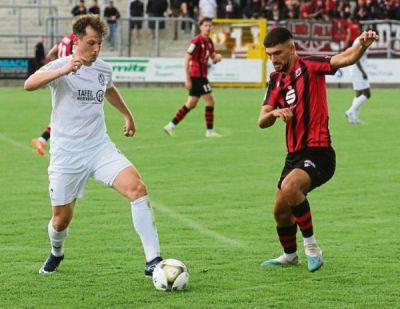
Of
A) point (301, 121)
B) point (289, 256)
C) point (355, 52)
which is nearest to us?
point (355, 52)

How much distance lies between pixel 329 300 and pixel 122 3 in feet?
111

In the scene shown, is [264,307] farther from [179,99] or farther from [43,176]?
[179,99]

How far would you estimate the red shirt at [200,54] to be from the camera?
70.7ft

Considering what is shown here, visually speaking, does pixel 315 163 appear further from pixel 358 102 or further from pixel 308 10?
pixel 308 10

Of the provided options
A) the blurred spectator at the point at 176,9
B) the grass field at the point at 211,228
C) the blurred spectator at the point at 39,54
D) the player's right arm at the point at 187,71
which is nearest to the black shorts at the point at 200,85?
the player's right arm at the point at 187,71

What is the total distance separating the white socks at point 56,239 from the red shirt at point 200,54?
12.7 metres

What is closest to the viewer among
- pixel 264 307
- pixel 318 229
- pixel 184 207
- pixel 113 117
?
pixel 264 307

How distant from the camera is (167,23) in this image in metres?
37.4

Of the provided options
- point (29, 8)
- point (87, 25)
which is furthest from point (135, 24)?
point (87, 25)

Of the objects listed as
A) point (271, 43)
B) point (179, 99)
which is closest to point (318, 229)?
point (271, 43)

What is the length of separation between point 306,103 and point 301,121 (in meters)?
0.15

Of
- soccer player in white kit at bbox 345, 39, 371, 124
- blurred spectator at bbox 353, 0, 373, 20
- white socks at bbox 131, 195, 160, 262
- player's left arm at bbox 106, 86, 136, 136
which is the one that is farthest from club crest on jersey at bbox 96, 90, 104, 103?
blurred spectator at bbox 353, 0, 373, 20

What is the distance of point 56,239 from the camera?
354 inches

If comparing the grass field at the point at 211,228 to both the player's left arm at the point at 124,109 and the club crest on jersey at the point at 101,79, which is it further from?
the club crest on jersey at the point at 101,79
